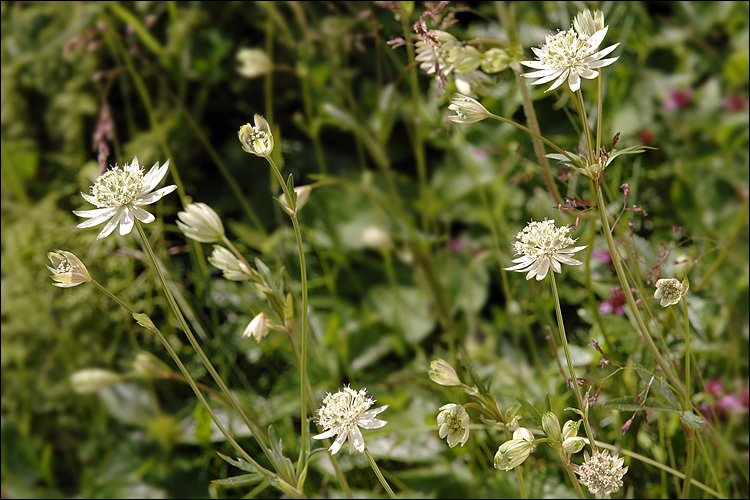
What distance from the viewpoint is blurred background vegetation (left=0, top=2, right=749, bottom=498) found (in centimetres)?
77

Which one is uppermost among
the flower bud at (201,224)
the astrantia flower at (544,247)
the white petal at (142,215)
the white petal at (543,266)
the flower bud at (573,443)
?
the white petal at (142,215)

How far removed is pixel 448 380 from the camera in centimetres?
42

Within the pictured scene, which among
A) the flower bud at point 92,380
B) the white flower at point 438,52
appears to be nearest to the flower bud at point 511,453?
the white flower at point 438,52

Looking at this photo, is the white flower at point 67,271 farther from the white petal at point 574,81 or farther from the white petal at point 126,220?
the white petal at point 574,81

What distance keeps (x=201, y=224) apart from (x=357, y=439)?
205 mm

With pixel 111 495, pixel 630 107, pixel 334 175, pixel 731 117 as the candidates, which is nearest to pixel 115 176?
pixel 111 495

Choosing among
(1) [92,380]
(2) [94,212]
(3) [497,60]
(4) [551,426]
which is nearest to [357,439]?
(4) [551,426]

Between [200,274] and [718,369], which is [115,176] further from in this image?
[718,369]

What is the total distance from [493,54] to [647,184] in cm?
42

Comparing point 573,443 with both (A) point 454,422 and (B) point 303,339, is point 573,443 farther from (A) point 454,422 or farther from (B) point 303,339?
(B) point 303,339

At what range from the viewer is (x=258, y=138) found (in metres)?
0.41

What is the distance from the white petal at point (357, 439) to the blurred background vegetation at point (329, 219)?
29 cm

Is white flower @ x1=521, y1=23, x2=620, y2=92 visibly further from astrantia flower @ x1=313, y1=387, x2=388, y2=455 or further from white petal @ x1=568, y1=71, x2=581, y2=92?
astrantia flower @ x1=313, y1=387, x2=388, y2=455

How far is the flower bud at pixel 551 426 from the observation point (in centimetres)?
41
